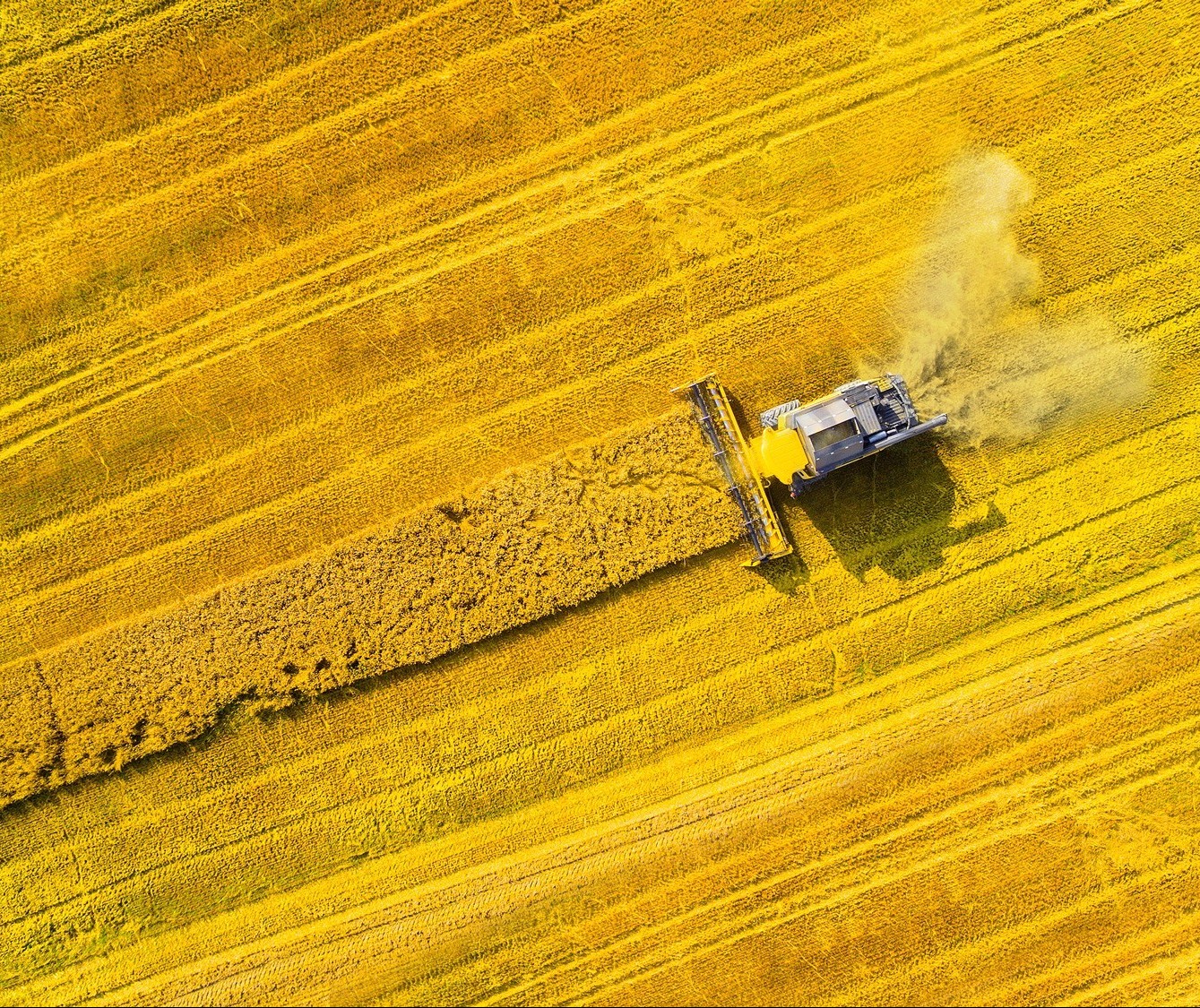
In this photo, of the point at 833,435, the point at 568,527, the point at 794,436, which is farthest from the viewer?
the point at 568,527

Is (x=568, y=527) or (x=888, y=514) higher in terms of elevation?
(x=568, y=527)

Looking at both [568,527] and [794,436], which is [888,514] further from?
[568,527]

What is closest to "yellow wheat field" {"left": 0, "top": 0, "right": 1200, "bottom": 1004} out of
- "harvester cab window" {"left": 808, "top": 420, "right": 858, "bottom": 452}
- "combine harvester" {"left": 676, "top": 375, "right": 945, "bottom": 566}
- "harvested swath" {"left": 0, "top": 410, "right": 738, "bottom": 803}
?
"harvested swath" {"left": 0, "top": 410, "right": 738, "bottom": 803}

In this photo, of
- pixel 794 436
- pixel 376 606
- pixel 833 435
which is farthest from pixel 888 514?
pixel 376 606

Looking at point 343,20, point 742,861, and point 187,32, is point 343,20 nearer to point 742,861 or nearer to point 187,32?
point 187,32

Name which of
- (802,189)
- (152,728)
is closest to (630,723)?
(152,728)

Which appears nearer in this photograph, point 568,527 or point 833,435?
point 833,435

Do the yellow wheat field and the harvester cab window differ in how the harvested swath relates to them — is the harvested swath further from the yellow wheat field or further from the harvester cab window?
the harvester cab window

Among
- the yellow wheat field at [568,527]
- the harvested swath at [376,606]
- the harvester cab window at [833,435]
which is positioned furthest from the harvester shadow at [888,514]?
the harvested swath at [376,606]
